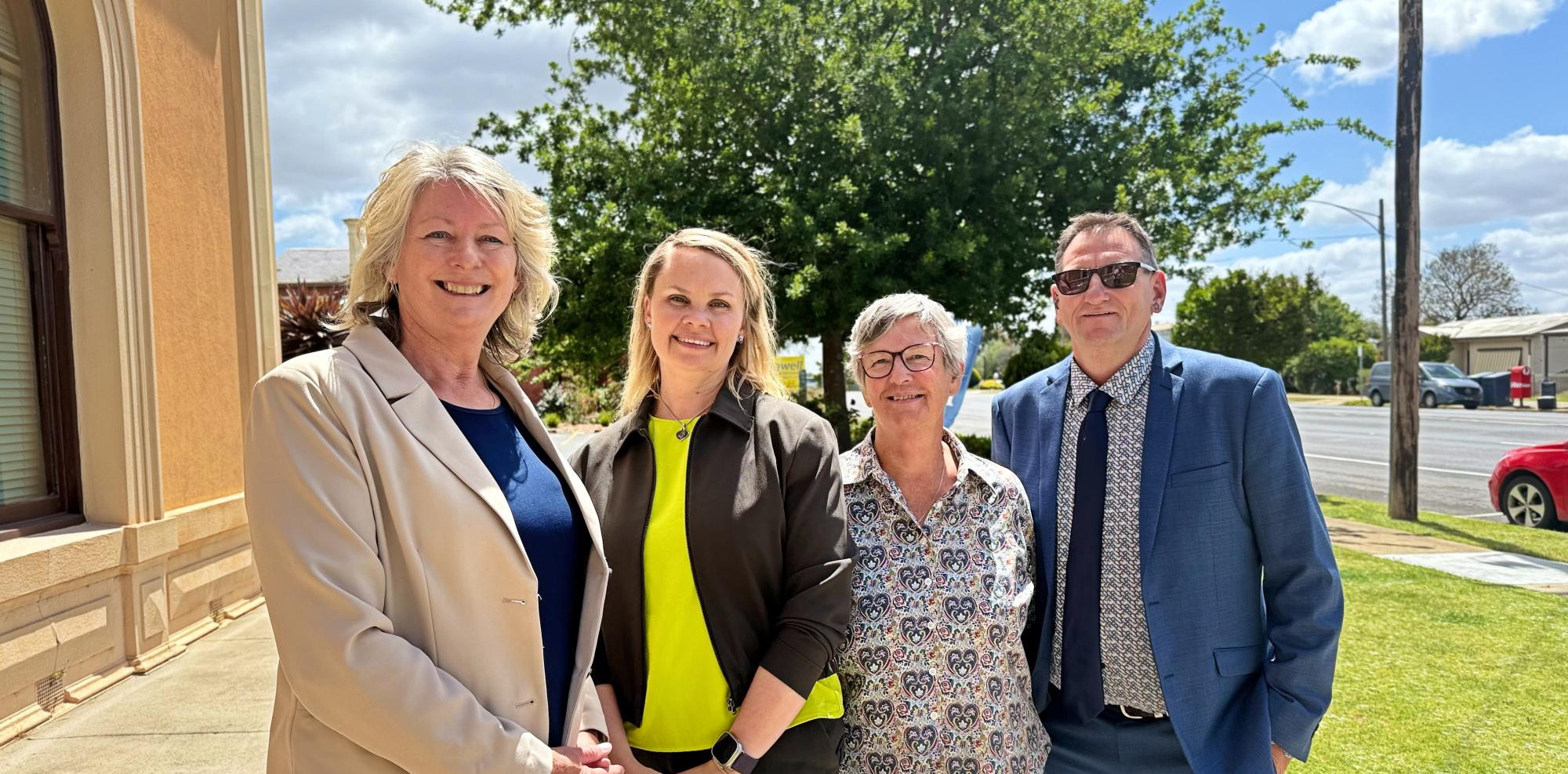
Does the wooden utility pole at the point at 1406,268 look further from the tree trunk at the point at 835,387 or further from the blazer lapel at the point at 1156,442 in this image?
the blazer lapel at the point at 1156,442

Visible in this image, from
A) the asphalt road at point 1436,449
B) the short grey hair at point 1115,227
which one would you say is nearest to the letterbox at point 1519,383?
the asphalt road at point 1436,449

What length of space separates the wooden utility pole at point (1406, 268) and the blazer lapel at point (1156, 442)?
435 inches

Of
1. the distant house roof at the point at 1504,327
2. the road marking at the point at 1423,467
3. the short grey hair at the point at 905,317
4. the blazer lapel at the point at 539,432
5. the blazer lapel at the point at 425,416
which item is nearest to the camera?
the blazer lapel at the point at 425,416

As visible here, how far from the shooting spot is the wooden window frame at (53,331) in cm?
516

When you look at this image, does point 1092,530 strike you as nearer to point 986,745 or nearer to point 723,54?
point 986,745

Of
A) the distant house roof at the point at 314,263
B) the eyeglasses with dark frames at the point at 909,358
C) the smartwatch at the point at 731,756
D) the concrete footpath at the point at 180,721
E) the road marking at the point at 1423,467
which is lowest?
the road marking at the point at 1423,467

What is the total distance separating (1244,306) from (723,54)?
30.2 metres

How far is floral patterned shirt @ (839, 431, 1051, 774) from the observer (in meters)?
2.38

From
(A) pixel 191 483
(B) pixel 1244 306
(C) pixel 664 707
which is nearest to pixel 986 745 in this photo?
(C) pixel 664 707

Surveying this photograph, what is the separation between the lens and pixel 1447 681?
548 cm

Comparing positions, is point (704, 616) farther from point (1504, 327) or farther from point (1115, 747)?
point (1504, 327)

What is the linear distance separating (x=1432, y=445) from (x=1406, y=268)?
11.4 metres

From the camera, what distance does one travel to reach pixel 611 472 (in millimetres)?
2436

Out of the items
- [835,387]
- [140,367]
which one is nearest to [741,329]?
[140,367]
